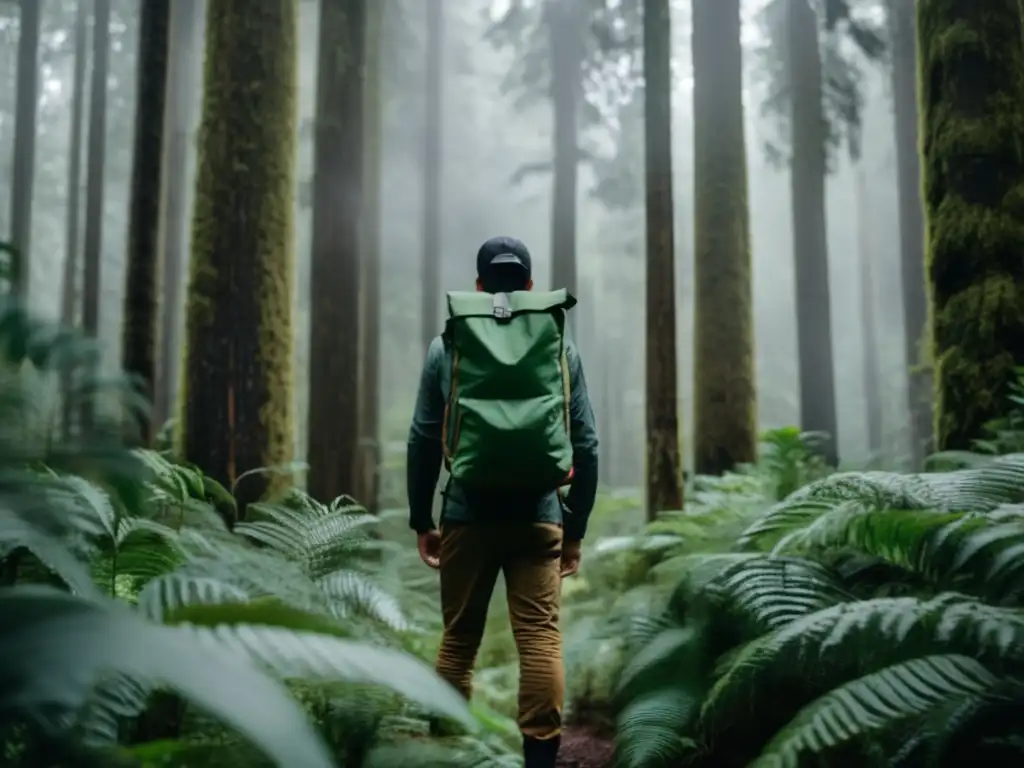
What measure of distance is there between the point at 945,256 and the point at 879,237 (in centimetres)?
3616

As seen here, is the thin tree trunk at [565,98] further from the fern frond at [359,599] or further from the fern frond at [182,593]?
the fern frond at [182,593]

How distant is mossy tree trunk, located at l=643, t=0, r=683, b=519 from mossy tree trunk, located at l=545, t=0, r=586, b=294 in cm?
880

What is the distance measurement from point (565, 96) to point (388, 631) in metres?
15.2

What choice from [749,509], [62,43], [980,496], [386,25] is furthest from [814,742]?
[62,43]

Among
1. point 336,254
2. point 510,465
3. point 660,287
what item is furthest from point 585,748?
point 336,254

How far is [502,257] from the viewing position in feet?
11.7

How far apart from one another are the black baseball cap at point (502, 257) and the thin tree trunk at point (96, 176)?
1055 cm

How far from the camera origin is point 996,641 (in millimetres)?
2557

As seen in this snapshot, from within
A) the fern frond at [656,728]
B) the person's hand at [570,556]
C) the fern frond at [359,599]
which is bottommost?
the fern frond at [656,728]

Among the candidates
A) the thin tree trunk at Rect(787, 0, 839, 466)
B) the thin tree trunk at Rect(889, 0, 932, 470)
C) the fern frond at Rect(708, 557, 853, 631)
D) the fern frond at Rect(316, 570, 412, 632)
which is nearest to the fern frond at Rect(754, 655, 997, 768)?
the fern frond at Rect(708, 557, 853, 631)

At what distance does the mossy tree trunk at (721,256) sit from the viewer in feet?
28.6

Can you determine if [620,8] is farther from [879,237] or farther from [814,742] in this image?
[879,237]

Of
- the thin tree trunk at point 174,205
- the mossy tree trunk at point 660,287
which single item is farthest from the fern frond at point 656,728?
the thin tree trunk at point 174,205

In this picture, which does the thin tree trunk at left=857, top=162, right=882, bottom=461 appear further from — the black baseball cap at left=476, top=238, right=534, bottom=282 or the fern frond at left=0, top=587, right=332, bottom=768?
the fern frond at left=0, top=587, right=332, bottom=768
